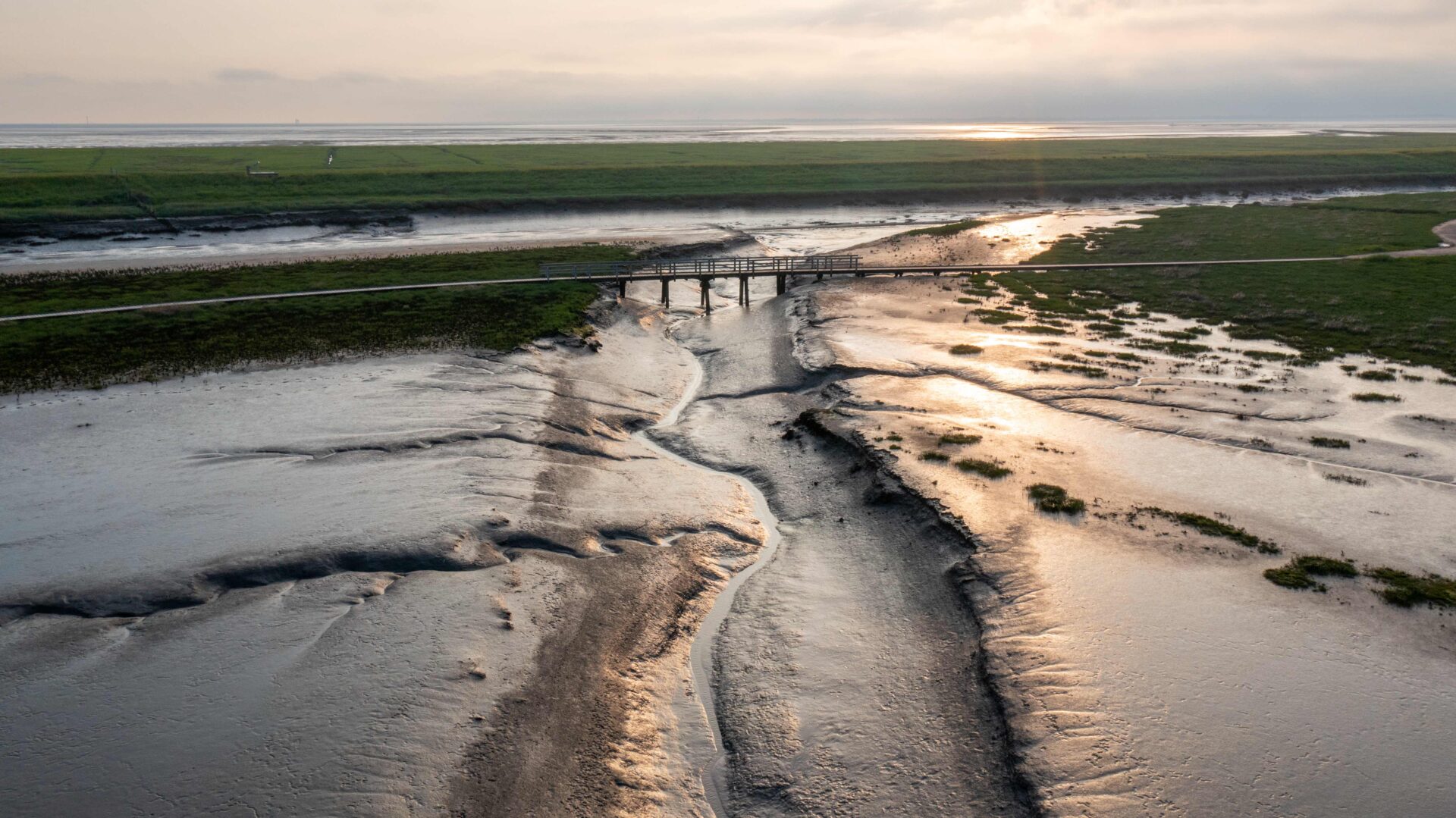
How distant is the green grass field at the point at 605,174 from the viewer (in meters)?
88.4

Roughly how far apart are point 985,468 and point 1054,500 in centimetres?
267

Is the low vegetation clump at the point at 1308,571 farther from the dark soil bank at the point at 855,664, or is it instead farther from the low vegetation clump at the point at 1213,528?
the dark soil bank at the point at 855,664

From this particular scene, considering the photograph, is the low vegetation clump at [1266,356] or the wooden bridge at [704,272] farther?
the wooden bridge at [704,272]

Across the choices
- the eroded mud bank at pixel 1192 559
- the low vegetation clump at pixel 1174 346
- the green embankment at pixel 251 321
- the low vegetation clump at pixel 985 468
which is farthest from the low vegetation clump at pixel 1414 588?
the green embankment at pixel 251 321

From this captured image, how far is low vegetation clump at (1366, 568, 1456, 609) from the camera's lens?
1928cm

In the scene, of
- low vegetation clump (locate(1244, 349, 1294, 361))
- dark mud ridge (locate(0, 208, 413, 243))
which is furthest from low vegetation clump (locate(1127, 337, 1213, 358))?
dark mud ridge (locate(0, 208, 413, 243))

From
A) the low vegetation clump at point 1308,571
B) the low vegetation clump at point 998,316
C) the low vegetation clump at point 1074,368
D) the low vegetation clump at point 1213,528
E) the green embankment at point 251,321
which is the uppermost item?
the green embankment at point 251,321

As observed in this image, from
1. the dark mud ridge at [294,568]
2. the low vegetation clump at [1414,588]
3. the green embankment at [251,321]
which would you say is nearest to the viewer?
the low vegetation clump at [1414,588]

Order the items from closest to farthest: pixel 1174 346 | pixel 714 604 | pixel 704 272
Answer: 1. pixel 714 604
2. pixel 1174 346
3. pixel 704 272

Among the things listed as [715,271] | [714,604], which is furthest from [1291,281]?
[714,604]

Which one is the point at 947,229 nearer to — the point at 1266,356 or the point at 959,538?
the point at 1266,356

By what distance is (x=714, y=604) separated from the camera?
834 inches

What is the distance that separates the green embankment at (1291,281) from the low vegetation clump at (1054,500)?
843 inches

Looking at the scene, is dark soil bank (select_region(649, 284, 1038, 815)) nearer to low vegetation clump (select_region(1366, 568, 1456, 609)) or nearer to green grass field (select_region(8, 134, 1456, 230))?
low vegetation clump (select_region(1366, 568, 1456, 609))
